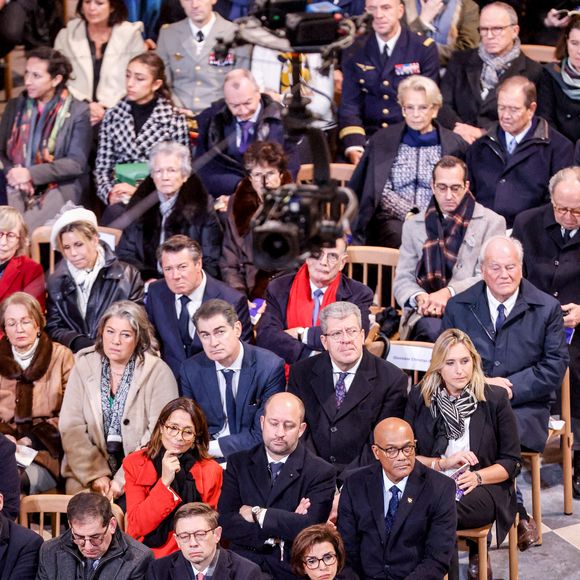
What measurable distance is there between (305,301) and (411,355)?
58cm

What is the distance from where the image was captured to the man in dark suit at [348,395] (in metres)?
6.17

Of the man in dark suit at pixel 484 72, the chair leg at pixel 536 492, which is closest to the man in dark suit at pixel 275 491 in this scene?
the chair leg at pixel 536 492

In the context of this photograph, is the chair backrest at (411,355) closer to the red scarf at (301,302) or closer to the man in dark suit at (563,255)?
the red scarf at (301,302)

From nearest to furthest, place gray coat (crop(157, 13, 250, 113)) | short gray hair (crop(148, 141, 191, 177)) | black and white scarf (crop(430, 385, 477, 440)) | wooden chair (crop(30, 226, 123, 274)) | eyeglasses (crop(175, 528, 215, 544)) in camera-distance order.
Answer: eyeglasses (crop(175, 528, 215, 544))
black and white scarf (crop(430, 385, 477, 440))
short gray hair (crop(148, 141, 191, 177))
wooden chair (crop(30, 226, 123, 274))
gray coat (crop(157, 13, 250, 113))

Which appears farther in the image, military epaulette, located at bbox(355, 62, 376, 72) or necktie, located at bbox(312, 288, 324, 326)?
military epaulette, located at bbox(355, 62, 376, 72)

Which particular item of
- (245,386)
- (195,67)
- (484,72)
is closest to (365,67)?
(484,72)

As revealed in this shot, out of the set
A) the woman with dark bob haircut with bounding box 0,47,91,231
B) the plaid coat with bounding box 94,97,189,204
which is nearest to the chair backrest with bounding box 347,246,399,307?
the plaid coat with bounding box 94,97,189,204

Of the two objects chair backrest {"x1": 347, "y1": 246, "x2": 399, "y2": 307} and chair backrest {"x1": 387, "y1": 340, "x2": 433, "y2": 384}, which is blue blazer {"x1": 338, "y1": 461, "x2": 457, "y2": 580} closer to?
chair backrest {"x1": 387, "y1": 340, "x2": 433, "y2": 384}

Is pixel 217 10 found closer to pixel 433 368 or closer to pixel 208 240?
pixel 208 240

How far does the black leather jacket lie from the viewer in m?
6.98

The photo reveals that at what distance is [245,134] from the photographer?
7879mm

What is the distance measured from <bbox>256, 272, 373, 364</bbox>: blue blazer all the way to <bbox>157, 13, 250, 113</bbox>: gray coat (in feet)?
6.40

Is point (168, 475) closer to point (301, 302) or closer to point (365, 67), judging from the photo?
point (301, 302)

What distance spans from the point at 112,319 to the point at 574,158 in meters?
2.55
